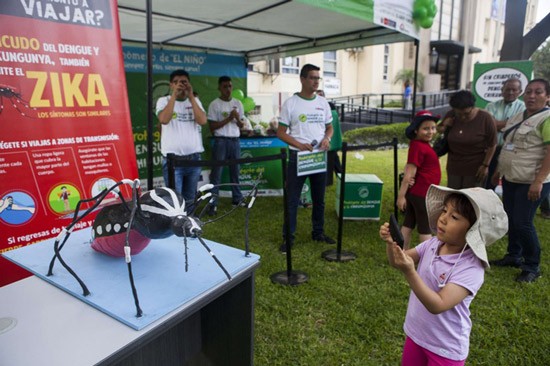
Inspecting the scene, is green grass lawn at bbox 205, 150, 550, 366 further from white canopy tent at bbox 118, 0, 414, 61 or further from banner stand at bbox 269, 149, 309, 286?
white canopy tent at bbox 118, 0, 414, 61

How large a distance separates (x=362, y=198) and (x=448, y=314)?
10.5 ft

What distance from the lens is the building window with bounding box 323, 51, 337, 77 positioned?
65.0 ft

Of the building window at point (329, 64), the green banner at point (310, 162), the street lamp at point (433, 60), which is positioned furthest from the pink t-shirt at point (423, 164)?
the street lamp at point (433, 60)

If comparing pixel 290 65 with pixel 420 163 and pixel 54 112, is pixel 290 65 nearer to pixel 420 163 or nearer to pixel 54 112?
pixel 420 163

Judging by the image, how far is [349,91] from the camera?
21.7m

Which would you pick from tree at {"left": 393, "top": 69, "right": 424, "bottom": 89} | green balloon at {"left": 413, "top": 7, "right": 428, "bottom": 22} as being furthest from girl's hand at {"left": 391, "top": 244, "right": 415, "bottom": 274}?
tree at {"left": 393, "top": 69, "right": 424, "bottom": 89}

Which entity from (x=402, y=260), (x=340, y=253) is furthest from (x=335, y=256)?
(x=402, y=260)

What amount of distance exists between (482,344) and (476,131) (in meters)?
1.82

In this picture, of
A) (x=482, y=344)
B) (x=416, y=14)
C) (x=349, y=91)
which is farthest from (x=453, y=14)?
(x=482, y=344)

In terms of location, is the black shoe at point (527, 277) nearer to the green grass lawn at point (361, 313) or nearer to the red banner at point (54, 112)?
the green grass lawn at point (361, 313)

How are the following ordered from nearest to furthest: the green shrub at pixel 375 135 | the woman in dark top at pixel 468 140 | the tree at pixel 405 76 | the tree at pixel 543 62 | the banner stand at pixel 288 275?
the banner stand at pixel 288 275
the woman in dark top at pixel 468 140
the green shrub at pixel 375 135
the tree at pixel 405 76
the tree at pixel 543 62

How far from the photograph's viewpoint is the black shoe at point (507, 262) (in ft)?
10.4

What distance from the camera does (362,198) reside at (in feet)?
14.5

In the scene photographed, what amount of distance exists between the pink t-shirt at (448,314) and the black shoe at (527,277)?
2.08 meters
